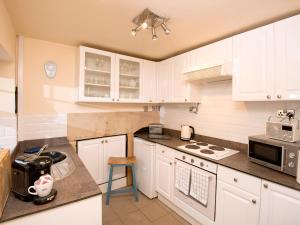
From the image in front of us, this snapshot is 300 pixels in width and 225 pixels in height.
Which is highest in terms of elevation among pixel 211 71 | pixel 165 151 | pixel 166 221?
pixel 211 71

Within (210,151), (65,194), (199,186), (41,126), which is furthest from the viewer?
(41,126)

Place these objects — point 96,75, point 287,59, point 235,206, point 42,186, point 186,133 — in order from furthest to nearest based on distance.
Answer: point 186,133 < point 96,75 < point 235,206 < point 287,59 < point 42,186

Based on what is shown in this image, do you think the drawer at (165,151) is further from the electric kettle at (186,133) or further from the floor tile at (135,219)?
the floor tile at (135,219)

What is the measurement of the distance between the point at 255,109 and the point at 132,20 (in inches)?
63.9

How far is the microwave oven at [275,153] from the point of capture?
131 cm

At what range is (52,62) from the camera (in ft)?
7.13

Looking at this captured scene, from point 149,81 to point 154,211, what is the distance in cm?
193

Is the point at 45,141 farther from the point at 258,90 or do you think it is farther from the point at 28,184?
the point at 258,90

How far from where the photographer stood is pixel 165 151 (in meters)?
2.26

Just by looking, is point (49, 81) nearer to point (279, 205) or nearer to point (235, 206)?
point (235, 206)

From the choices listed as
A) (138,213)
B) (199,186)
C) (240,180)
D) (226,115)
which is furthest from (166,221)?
(226,115)

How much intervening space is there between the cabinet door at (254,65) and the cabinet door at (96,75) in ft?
5.26

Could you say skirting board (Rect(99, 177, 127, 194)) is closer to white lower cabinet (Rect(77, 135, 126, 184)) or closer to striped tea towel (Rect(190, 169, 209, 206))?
white lower cabinet (Rect(77, 135, 126, 184))

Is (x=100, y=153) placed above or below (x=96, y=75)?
below
